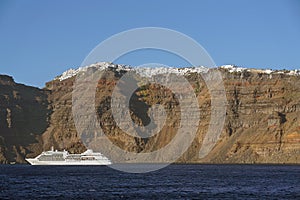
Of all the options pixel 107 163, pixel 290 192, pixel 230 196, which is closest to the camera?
pixel 230 196

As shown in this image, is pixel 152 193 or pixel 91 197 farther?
pixel 152 193

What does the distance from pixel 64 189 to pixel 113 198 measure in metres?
13.2

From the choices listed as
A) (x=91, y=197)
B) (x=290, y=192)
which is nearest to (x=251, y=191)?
(x=290, y=192)

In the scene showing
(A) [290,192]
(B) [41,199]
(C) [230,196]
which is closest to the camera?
(B) [41,199]

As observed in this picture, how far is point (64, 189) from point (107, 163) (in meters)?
118

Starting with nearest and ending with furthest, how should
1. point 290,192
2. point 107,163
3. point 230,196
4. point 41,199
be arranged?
point 41,199 → point 230,196 → point 290,192 → point 107,163

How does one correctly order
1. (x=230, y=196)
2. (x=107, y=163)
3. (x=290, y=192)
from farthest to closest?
(x=107, y=163), (x=290, y=192), (x=230, y=196)

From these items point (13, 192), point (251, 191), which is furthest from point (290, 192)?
point (13, 192)

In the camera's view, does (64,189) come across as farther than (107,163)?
No

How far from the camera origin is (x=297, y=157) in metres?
198

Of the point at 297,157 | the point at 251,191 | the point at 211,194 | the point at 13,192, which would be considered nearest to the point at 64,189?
the point at 13,192

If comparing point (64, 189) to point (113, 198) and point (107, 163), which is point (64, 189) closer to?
point (113, 198)

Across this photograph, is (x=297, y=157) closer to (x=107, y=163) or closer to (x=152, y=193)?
(x=107, y=163)

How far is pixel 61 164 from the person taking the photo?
7697 inches
